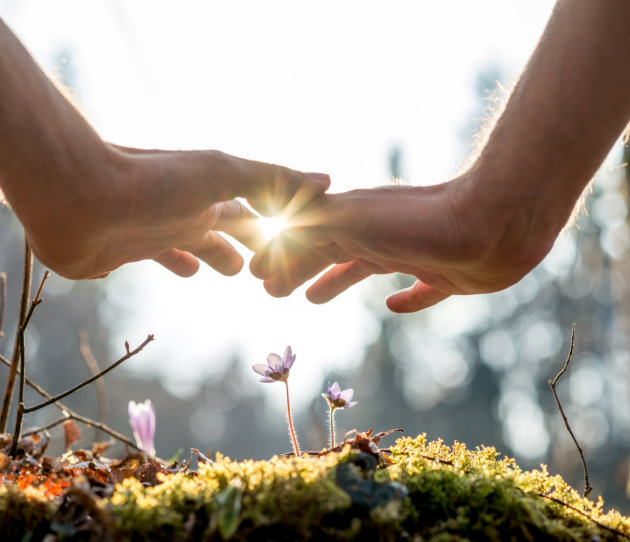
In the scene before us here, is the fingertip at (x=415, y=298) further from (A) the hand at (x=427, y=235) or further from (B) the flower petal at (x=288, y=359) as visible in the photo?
(B) the flower petal at (x=288, y=359)

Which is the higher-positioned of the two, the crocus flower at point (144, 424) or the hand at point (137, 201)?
the hand at point (137, 201)

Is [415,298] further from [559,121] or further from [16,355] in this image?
[16,355]

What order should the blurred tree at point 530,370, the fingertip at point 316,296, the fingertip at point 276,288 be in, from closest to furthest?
the fingertip at point 276,288 < the fingertip at point 316,296 < the blurred tree at point 530,370

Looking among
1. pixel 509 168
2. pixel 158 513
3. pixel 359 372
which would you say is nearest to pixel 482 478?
pixel 158 513

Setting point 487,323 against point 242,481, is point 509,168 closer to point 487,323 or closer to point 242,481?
point 242,481

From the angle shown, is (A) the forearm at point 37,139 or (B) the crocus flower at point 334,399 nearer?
(A) the forearm at point 37,139

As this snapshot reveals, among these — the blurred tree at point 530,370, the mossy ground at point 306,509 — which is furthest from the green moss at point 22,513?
the blurred tree at point 530,370

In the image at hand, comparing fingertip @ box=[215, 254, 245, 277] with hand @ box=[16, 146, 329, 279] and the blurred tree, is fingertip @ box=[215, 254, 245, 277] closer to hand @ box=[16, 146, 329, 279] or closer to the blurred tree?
hand @ box=[16, 146, 329, 279]
